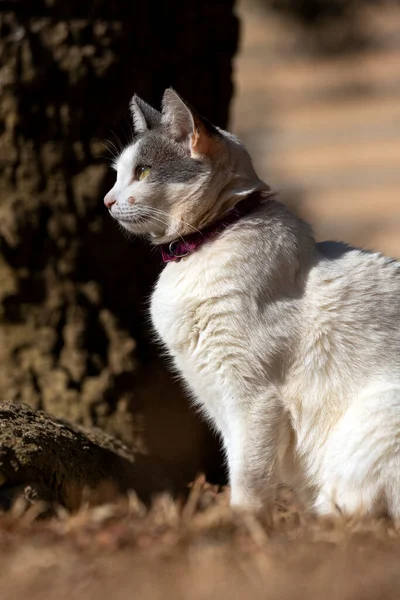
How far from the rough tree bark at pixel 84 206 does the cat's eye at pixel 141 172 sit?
2.78 ft

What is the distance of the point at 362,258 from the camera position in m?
3.17

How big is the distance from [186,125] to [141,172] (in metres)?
0.25

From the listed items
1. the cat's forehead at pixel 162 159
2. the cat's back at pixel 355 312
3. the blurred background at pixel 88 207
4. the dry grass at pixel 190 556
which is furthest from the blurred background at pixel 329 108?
the dry grass at pixel 190 556

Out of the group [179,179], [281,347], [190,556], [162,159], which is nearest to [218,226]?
[179,179]

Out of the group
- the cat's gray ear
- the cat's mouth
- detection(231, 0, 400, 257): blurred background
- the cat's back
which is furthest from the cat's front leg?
detection(231, 0, 400, 257): blurred background

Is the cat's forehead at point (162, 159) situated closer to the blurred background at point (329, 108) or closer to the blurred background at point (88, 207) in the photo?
the blurred background at point (88, 207)

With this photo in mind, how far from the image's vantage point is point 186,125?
307cm

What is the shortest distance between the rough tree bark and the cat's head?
0.87 meters

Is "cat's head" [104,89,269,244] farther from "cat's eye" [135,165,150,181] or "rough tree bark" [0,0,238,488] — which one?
"rough tree bark" [0,0,238,488]

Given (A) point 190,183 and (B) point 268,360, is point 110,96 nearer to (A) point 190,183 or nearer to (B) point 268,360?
(A) point 190,183

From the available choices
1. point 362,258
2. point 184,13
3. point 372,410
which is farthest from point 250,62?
point 372,410

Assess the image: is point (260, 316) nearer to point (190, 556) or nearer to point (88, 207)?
point (190, 556)

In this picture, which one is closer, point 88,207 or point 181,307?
point 181,307

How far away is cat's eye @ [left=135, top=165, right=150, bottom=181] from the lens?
3.13m
